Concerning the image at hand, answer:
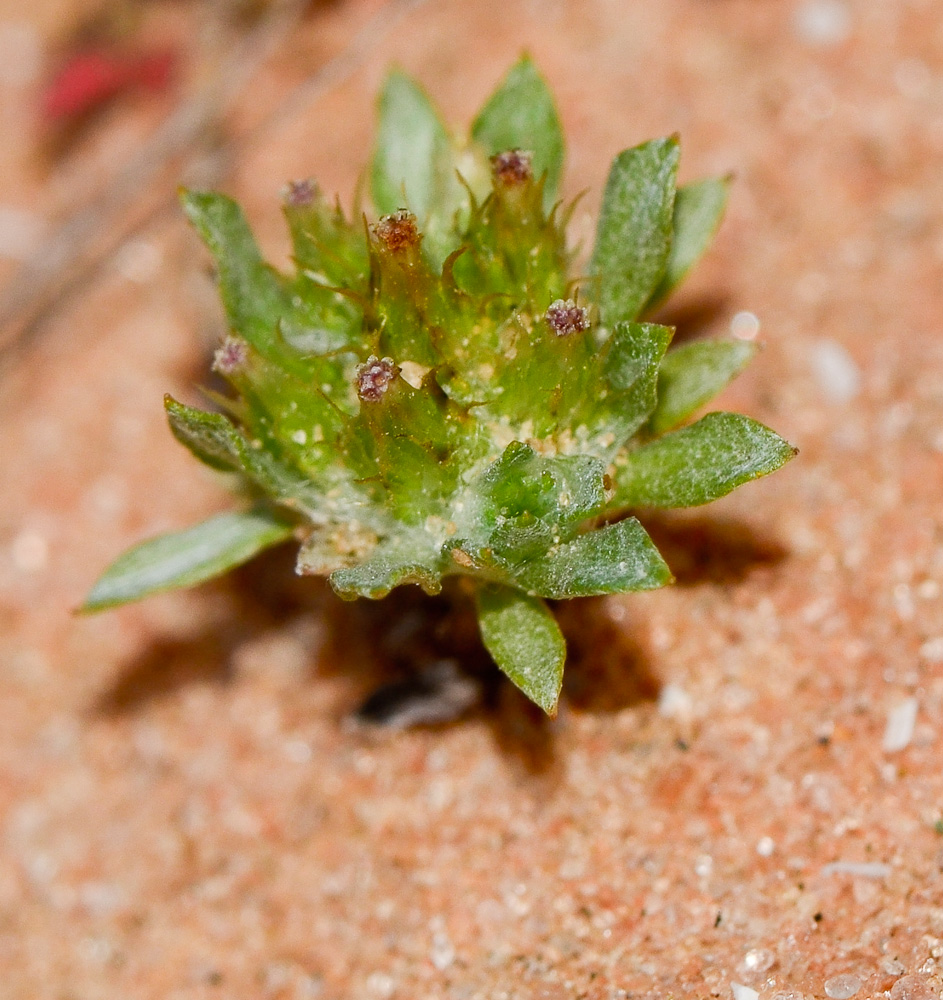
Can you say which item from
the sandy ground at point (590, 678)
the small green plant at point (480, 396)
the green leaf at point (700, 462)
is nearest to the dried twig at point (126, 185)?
the sandy ground at point (590, 678)

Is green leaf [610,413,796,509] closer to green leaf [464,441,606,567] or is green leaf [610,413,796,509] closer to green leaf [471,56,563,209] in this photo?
green leaf [464,441,606,567]

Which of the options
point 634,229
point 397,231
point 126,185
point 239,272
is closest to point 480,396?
point 397,231

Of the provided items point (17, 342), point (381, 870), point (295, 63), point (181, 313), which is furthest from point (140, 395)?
point (381, 870)

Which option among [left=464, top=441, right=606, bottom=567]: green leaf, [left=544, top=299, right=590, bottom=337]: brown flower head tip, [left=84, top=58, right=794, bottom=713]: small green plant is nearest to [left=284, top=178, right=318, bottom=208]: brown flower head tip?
[left=84, top=58, right=794, bottom=713]: small green plant

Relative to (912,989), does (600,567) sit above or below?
above

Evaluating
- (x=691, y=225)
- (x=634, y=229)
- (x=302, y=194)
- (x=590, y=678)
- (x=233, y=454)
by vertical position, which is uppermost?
(x=302, y=194)

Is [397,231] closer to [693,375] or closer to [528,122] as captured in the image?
[528,122]

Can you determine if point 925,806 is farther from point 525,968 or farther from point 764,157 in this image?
point 764,157
